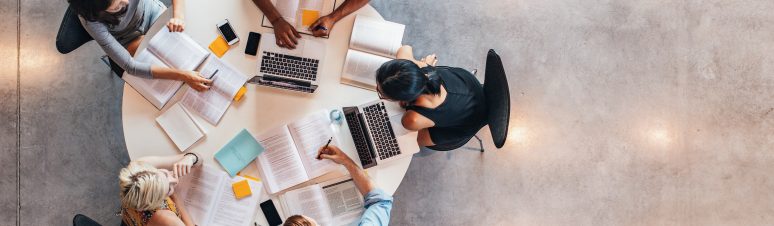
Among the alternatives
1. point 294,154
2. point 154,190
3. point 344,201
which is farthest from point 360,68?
point 154,190

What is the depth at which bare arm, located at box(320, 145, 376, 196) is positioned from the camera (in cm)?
221

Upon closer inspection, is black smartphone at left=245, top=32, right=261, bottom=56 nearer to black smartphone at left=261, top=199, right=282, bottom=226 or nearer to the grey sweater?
the grey sweater

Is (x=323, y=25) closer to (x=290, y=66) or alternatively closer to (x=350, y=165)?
(x=290, y=66)

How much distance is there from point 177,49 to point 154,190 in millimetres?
649

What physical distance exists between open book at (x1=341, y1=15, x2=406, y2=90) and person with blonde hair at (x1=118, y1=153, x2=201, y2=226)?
0.79 metres

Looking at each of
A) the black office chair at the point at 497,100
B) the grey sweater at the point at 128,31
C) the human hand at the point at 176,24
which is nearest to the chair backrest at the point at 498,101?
the black office chair at the point at 497,100

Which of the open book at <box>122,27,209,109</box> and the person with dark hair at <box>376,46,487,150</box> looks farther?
the open book at <box>122,27,209,109</box>

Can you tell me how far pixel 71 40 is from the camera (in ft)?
7.45

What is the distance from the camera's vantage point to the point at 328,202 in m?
2.25

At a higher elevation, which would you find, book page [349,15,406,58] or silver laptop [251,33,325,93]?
book page [349,15,406,58]

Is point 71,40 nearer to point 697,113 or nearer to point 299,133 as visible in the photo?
point 299,133

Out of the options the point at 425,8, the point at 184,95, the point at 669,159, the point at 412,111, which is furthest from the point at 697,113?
the point at 184,95

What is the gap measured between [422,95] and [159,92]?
1.17 meters

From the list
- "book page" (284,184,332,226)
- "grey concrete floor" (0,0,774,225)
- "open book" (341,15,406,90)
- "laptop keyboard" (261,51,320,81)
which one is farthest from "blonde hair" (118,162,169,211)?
"grey concrete floor" (0,0,774,225)
